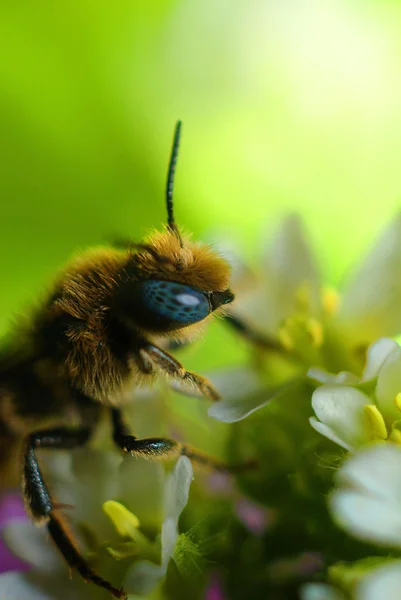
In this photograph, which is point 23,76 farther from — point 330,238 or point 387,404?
point 387,404

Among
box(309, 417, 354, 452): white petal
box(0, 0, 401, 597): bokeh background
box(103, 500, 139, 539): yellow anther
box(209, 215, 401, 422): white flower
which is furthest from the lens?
box(0, 0, 401, 597): bokeh background

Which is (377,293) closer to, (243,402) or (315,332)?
(315,332)

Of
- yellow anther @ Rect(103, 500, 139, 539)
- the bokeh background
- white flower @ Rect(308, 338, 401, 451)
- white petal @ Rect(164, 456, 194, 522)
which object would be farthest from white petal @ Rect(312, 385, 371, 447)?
the bokeh background

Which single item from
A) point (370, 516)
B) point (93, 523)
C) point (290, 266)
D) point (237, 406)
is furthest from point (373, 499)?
point (290, 266)

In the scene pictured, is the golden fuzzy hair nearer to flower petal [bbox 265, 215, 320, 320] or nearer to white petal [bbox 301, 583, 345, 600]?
flower petal [bbox 265, 215, 320, 320]

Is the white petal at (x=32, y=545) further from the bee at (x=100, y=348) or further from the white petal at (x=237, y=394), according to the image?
the white petal at (x=237, y=394)

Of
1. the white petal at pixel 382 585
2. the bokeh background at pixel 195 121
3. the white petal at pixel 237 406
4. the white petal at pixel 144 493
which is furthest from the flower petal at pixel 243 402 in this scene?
the bokeh background at pixel 195 121

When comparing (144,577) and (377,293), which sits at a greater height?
(377,293)
